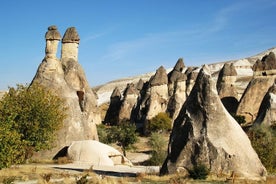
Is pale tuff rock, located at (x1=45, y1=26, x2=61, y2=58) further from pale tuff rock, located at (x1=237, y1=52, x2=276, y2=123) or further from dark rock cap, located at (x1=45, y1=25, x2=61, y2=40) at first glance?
pale tuff rock, located at (x1=237, y1=52, x2=276, y2=123)

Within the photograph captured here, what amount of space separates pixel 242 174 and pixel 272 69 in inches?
1073

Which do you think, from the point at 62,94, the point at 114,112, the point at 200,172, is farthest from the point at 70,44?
the point at 114,112

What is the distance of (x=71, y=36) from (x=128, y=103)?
68.8 ft

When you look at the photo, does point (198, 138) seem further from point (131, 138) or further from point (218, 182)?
point (131, 138)

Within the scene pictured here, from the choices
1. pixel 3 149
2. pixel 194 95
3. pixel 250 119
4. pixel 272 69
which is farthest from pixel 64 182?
pixel 272 69

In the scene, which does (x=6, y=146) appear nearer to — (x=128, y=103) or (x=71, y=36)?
(x=71, y=36)

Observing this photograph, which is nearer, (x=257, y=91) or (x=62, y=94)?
(x=62, y=94)

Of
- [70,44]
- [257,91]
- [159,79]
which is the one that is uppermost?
[70,44]

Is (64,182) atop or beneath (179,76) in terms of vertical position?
beneath

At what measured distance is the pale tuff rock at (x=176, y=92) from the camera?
40.9 metres

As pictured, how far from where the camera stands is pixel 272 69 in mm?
38031

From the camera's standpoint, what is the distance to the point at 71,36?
90.9 ft

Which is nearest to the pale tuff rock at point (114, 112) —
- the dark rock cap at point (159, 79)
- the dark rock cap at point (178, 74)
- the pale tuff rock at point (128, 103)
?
the pale tuff rock at point (128, 103)

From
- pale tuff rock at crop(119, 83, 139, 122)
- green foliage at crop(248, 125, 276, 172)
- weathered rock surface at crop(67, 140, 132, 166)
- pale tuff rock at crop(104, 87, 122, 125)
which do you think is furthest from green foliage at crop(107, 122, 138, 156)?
pale tuff rock at crop(104, 87, 122, 125)
